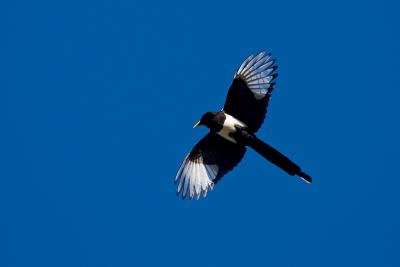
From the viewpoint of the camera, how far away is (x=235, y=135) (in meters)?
14.9

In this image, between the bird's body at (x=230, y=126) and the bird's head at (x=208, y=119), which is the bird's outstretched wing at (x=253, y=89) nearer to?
the bird's body at (x=230, y=126)

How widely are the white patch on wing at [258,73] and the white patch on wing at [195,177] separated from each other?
1.71m

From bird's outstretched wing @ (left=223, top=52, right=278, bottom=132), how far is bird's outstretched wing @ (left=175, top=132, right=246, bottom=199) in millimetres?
668

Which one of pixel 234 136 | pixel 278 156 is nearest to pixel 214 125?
pixel 234 136

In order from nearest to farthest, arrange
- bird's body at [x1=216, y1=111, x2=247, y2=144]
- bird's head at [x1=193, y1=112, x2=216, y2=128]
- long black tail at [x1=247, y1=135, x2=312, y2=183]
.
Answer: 1. long black tail at [x1=247, y1=135, x2=312, y2=183]
2. bird's body at [x1=216, y1=111, x2=247, y2=144]
3. bird's head at [x1=193, y1=112, x2=216, y2=128]

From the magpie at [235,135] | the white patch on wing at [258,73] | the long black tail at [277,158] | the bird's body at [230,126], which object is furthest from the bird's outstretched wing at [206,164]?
the white patch on wing at [258,73]

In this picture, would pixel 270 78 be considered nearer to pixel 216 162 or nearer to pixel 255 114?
pixel 255 114

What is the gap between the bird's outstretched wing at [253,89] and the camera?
1463 centimetres

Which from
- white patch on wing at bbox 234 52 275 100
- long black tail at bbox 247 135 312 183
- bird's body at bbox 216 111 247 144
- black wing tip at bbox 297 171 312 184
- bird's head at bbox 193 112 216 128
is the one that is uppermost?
white patch on wing at bbox 234 52 275 100

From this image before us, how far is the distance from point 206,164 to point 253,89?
1741 millimetres

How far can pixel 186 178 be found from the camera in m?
15.3

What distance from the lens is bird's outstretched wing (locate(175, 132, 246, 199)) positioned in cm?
1516

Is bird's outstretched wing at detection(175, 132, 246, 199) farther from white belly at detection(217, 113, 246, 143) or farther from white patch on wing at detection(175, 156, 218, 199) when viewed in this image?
white belly at detection(217, 113, 246, 143)

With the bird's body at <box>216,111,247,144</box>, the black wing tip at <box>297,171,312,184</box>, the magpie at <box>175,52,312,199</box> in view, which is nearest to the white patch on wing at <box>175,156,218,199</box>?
the magpie at <box>175,52,312,199</box>
